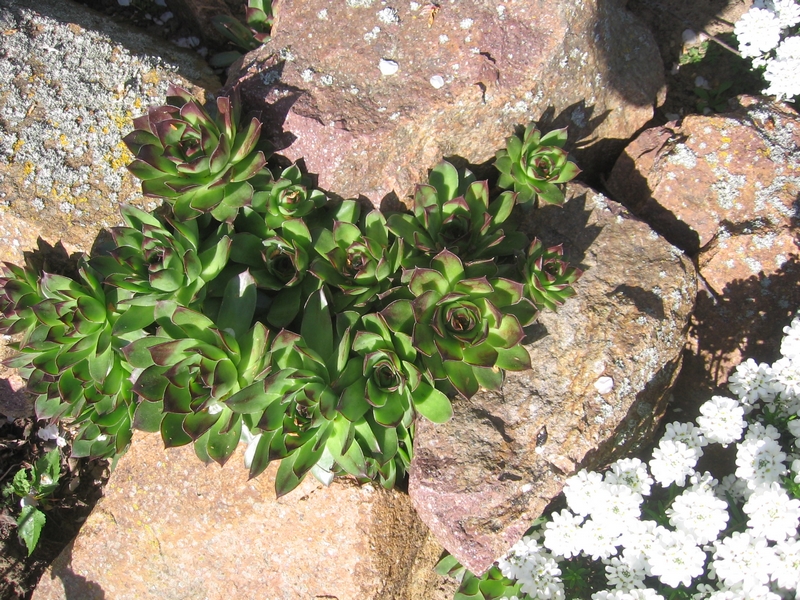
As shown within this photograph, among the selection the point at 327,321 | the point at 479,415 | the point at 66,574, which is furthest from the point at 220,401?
the point at 66,574

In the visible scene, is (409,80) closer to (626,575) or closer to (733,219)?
(733,219)

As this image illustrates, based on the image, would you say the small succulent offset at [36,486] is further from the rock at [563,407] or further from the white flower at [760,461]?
the white flower at [760,461]

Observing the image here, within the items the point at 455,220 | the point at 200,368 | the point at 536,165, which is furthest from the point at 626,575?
the point at 200,368

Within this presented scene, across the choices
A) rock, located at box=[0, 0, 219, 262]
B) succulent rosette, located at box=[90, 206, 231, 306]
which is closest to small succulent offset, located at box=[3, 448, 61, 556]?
rock, located at box=[0, 0, 219, 262]

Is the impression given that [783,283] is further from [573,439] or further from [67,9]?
[67,9]

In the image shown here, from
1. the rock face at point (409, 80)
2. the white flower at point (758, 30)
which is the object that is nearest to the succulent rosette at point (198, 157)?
the rock face at point (409, 80)

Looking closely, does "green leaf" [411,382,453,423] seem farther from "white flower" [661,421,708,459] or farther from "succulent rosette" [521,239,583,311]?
"white flower" [661,421,708,459]
